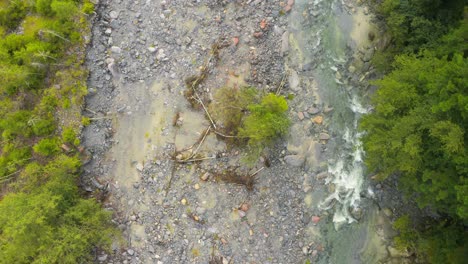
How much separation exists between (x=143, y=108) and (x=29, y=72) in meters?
5.69

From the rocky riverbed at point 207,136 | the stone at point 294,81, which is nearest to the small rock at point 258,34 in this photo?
the rocky riverbed at point 207,136

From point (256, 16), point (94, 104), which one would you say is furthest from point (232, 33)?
point (94, 104)

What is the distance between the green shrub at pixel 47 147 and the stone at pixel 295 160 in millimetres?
A: 10990

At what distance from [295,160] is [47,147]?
1172 centimetres

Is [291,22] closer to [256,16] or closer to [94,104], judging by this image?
[256,16]

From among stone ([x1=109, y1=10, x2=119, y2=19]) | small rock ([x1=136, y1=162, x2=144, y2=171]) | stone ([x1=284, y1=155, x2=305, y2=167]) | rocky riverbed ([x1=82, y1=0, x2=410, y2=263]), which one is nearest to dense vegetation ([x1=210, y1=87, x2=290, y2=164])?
rocky riverbed ([x1=82, y1=0, x2=410, y2=263])

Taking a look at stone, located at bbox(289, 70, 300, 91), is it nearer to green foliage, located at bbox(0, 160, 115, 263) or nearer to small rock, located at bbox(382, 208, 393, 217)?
small rock, located at bbox(382, 208, 393, 217)

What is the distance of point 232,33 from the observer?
1828cm

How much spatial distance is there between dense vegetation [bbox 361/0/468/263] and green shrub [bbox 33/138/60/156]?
1422cm

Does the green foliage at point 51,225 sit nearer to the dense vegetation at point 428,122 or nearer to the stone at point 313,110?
the stone at point 313,110

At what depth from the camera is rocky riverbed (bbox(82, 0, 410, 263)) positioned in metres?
16.8

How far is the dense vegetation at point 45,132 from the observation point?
50.4ft

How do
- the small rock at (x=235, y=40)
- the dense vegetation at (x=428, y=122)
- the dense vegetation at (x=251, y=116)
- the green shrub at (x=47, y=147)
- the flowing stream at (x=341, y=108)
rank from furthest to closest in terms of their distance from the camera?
the small rock at (x=235, y=40) → the green shrub at (x=47, y=147) → the flowing stream at (x=341, y=108) → the dense vegetation at (x=251, y=116) → the dense vegetation at (x=428, y=122)

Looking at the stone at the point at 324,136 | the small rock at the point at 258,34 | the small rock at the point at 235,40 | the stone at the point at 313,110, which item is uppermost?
the small rock at the point at 258,34
